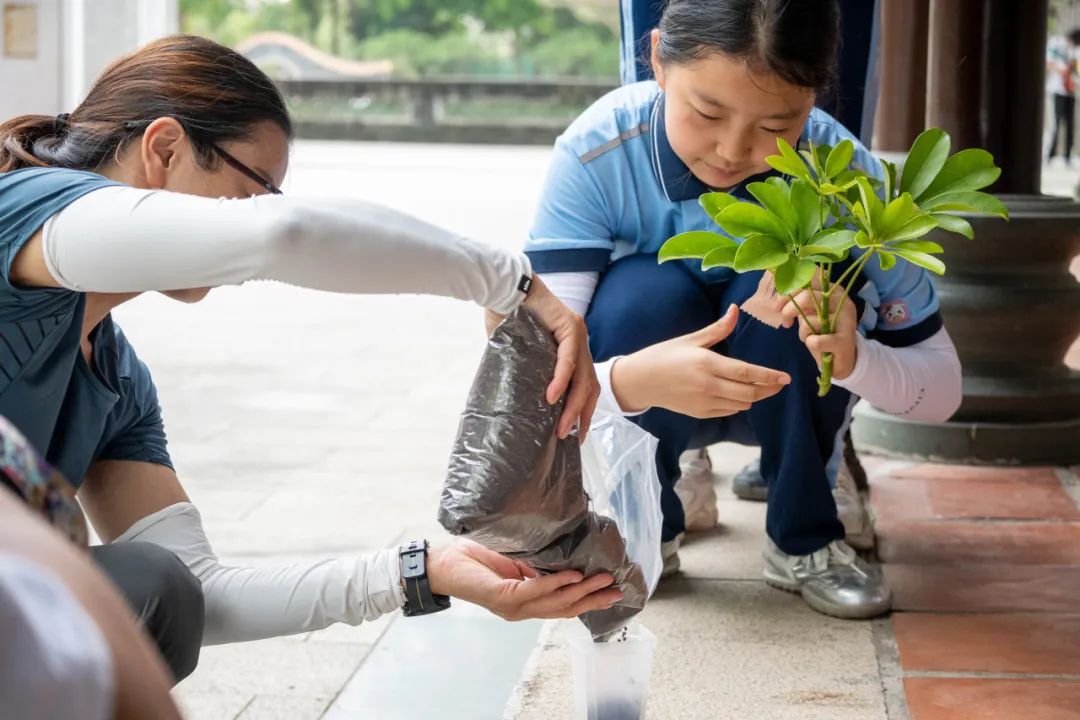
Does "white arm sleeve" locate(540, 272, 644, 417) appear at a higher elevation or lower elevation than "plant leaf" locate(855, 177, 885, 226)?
lower

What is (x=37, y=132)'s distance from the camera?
167 centimetres

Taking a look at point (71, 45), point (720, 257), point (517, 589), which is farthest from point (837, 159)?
point (71, 45)

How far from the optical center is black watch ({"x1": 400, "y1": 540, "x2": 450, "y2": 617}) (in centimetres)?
166

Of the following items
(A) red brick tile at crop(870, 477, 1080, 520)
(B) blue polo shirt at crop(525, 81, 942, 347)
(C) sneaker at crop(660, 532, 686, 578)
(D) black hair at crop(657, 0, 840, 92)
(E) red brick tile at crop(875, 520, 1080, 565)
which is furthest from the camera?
(A) red brick tile at crop(870, 477, 1080, 520)

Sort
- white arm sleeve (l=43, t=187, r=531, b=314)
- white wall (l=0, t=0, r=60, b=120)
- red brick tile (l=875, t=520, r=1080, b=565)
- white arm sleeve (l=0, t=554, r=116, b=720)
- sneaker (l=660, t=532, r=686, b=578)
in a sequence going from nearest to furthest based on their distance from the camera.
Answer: white arm sleeve (l=0, t=554, r=116, b=720), white arm sleeve (l=43, t=187, r=531, b=314), sneaker (l=660, t=532, r=686, b=578), red brick tile (l=875, t=520, r=1080, b=565), white wall (l=0, t=0, r=60, b=120)

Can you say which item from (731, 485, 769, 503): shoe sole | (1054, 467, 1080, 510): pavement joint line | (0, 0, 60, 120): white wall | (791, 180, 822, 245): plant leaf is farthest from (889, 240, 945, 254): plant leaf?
(0, 0, 60, 120): white wall

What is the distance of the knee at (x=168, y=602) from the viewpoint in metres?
1.48

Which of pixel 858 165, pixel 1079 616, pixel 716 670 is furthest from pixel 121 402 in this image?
pixel 1079 616

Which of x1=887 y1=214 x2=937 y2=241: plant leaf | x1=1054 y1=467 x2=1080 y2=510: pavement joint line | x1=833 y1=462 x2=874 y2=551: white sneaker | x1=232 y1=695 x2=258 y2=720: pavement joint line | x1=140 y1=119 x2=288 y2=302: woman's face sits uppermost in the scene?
x1=140 y1=119 x2=288 y2=302: woman's face

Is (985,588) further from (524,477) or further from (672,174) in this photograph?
(524,477)

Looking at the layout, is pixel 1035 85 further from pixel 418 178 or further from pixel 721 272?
pixel 418 178

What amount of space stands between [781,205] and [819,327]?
28 cm

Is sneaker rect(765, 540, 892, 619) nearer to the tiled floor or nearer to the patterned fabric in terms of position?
the tiled floor

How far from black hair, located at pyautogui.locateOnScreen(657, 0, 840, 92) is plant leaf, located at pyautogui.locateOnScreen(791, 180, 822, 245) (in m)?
0.31
